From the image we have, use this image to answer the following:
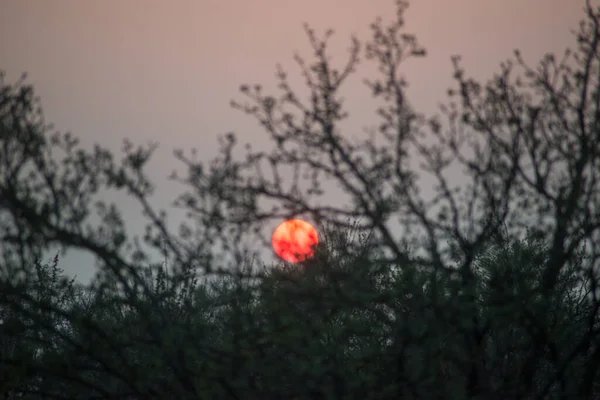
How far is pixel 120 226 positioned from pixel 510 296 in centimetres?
366

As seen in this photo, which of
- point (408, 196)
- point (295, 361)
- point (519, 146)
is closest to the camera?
point (295, 361)

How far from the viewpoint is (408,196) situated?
7.84 m

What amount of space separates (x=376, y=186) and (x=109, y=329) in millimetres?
3021

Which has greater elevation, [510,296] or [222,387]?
[510,296]

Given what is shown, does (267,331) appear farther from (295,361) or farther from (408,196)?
(408,196)

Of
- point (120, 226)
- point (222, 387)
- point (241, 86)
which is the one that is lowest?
point (222, 387)

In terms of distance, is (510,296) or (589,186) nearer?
(510,296)

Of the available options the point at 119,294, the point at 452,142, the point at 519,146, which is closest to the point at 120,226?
the point at 119,294

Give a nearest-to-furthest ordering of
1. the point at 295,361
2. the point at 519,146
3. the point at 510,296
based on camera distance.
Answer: the point at 295,361, the point at 510,296, the point at 519,146

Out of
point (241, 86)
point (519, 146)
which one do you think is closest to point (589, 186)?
point (519, 146)

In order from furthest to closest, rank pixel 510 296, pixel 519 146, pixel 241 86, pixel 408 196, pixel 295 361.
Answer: pixel 519 146
pixel 408 196
pixel 241 86
pixel 510 296
pixel 295 361

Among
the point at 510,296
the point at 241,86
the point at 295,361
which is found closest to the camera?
the point at 295,361

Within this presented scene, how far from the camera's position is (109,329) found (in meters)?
7.71

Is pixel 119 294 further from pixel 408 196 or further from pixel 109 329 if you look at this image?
pixel 408 196
